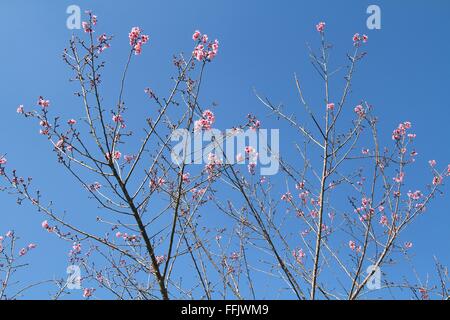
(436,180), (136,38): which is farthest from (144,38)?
(436,180)

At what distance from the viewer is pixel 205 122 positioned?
159 inches

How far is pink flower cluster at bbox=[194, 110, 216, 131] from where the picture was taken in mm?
4008

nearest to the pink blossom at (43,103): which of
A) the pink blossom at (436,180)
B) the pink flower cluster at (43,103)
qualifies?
the pink flower cluster at (43,103)

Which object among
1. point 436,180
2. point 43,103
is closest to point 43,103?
point 43,103

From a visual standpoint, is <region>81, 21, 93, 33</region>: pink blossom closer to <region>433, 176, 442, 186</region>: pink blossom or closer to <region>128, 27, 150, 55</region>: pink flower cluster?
<region>128, 27, 150, 55</region>: pink flower cluster

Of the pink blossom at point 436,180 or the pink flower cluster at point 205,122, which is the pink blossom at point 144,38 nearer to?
the pink flower cluster at point 205,122

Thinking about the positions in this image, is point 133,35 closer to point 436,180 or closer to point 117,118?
point 117,118

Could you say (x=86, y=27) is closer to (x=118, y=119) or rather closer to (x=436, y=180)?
(x=118, y=119)

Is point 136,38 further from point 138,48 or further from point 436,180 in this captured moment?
point 436,180

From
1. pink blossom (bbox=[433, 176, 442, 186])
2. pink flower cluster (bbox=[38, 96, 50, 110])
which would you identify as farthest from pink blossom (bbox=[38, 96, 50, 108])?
pink blossom (bbox=[433, 176, 442, 186])

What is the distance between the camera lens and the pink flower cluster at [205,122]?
401 centimetres
